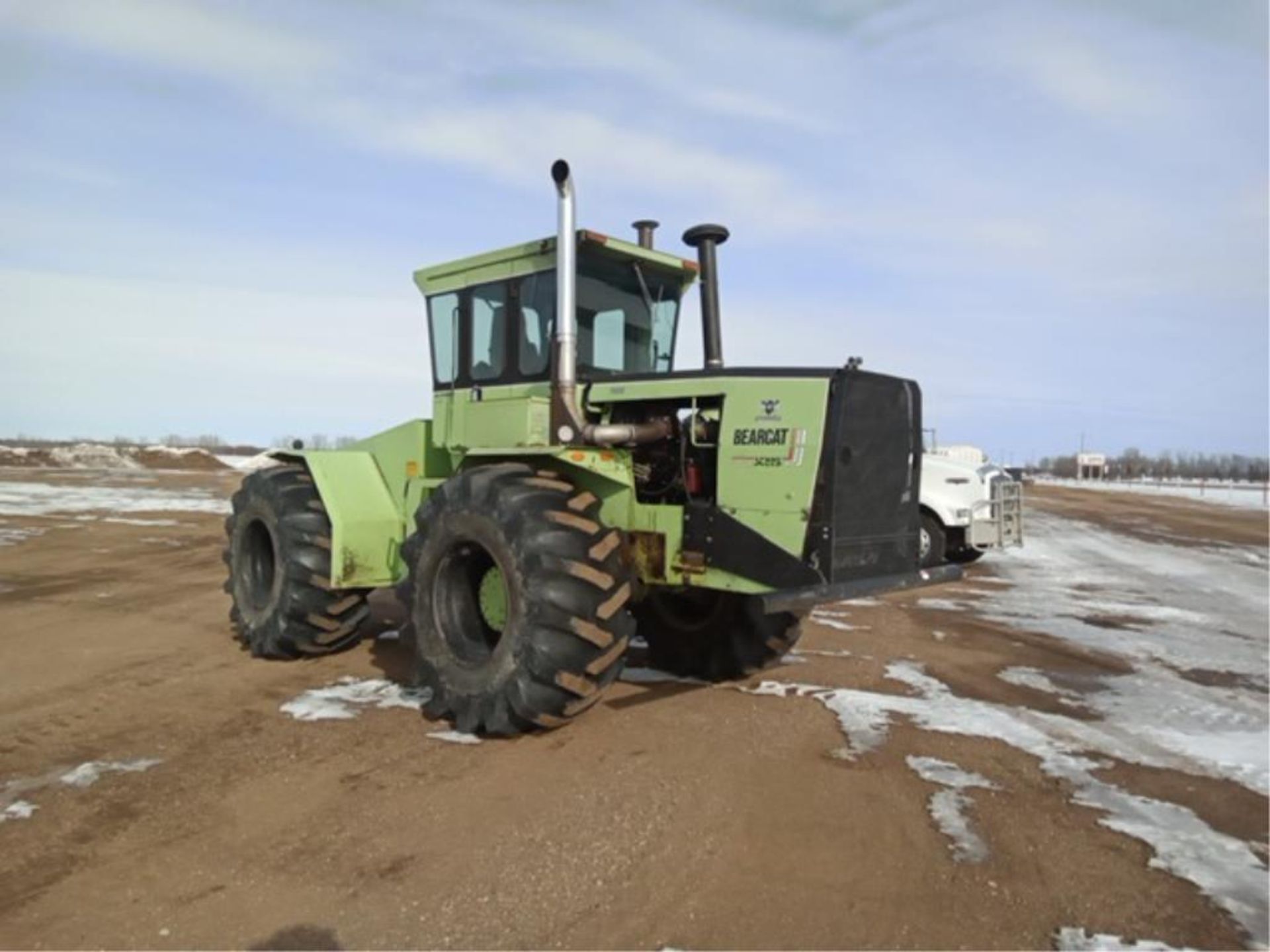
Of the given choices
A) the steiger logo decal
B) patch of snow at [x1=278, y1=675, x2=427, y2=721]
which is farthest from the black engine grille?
patch of snow at [x1=278, y1=675, x2=427, y2=721]

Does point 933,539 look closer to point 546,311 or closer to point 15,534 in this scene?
point 546,311

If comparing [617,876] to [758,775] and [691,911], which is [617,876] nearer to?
[691,911]

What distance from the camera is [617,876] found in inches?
142

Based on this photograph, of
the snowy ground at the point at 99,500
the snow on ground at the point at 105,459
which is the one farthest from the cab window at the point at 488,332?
the snow on ground at the point at 105,459

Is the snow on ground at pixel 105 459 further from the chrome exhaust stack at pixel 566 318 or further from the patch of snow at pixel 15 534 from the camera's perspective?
the chrome exhaust stack at pixel 566 318

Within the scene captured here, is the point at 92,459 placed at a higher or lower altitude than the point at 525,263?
lower

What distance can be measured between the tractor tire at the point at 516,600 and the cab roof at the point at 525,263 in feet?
5.13

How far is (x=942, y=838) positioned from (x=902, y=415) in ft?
8.26

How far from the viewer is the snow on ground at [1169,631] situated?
18.6 feet

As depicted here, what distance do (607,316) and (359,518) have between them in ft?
8.35

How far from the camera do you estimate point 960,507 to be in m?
13.6

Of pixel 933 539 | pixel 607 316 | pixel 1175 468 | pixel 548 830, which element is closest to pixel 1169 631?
pixel 933 539

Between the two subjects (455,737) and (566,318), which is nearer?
(455,737)

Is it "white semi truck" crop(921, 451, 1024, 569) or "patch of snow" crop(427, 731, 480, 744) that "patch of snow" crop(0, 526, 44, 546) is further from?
"white semi truck" crop(921, 451, 1024, 569)
